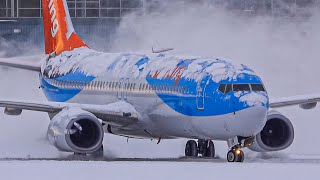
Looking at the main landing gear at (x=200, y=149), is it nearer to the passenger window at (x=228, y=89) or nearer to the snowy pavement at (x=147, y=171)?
the passenger window at (x=228, y=89)

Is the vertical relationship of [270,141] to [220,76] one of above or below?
below

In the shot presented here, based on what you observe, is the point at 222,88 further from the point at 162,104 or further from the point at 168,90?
the point at 162,104

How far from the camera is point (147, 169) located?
33688 mm

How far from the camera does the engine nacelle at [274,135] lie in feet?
146

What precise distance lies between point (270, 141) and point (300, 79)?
20576 millimetres

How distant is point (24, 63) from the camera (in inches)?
2103

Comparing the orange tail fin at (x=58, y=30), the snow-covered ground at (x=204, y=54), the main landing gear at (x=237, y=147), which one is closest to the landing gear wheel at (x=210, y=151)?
the snow-covered ground at (x=204, y=54)

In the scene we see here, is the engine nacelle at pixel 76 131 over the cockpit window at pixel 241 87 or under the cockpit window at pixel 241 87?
under

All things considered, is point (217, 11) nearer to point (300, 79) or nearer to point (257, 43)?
point (257, 43)

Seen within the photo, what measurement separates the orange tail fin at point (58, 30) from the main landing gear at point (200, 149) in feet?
30.3

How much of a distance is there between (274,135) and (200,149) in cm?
284

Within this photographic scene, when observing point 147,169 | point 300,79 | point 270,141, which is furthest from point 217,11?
point 147,169

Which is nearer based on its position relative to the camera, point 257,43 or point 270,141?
point 270,141

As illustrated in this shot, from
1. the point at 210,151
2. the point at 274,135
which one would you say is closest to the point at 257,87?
the point at 274,135
